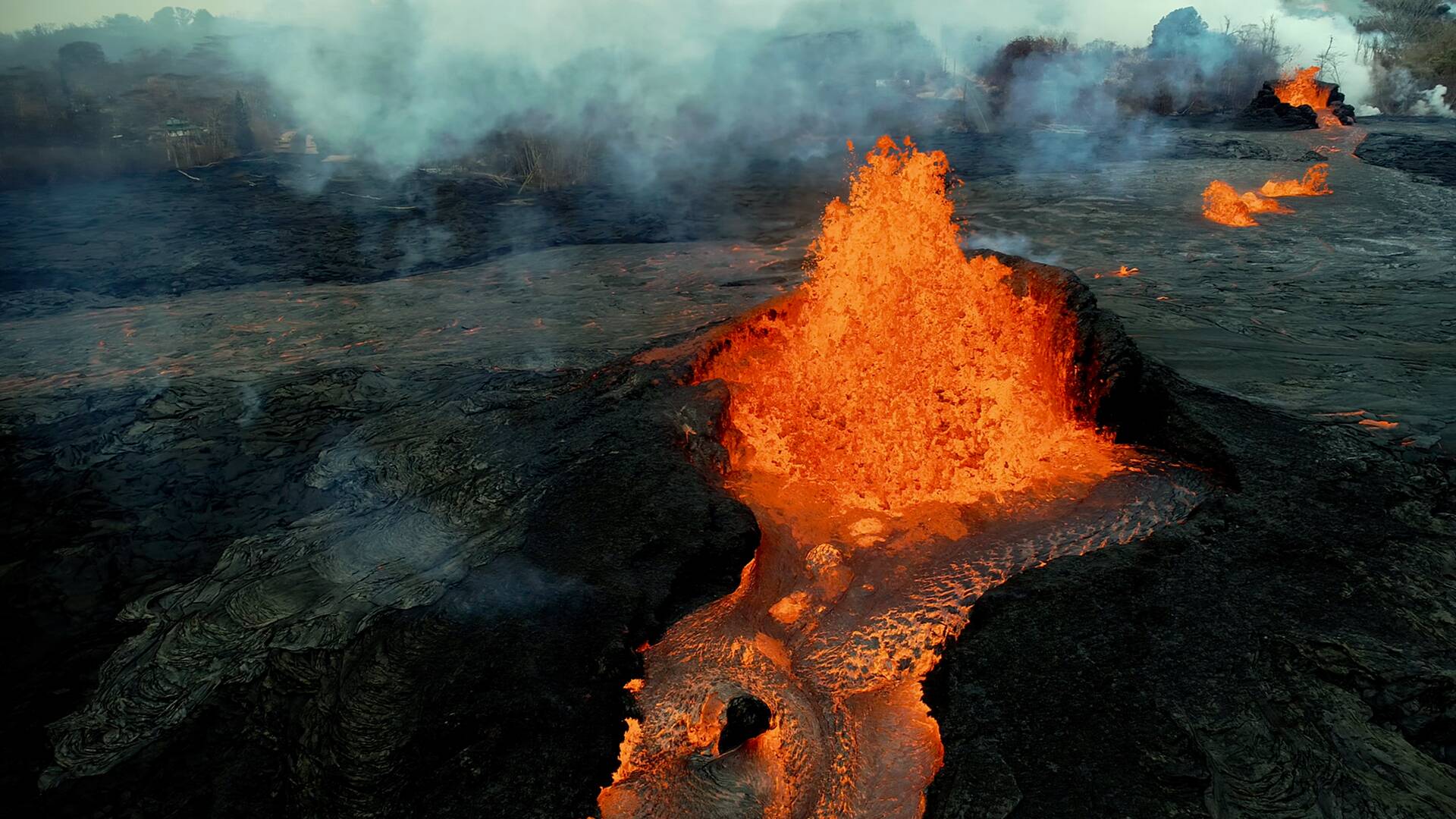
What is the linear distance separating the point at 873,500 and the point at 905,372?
2.84 ft

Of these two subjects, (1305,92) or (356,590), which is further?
(1305,92)

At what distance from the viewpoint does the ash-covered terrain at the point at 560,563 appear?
2025mm

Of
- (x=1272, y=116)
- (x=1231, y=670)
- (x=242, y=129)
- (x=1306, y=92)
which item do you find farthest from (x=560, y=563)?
(x=1306, y=92)

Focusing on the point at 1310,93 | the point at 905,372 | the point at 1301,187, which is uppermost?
the point at 1310,93

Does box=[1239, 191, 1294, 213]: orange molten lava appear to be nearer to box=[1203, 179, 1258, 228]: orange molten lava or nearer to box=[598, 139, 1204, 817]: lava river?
box=[1203, 179, 1258, 228]: orange molten lava

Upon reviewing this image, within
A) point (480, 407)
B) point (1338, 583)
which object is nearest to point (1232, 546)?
point (1338, 583)

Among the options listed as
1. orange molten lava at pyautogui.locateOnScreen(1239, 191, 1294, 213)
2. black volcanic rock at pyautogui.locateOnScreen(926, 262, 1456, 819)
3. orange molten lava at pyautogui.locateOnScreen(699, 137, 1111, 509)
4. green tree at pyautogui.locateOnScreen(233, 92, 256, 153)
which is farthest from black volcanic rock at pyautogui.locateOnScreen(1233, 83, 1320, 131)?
green tree at pyautogui.locateOnScreen(233, 92, 256, 153)

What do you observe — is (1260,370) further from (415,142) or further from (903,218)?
(415,142)

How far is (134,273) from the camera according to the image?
7.53 m

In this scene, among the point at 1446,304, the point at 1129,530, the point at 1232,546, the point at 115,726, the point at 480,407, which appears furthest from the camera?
the point at 1446,304

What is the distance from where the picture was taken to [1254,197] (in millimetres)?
9273

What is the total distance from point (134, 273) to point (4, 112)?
353 inches

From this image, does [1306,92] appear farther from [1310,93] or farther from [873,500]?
[873,500]

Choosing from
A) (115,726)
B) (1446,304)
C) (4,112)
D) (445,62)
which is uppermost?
(445,62)
